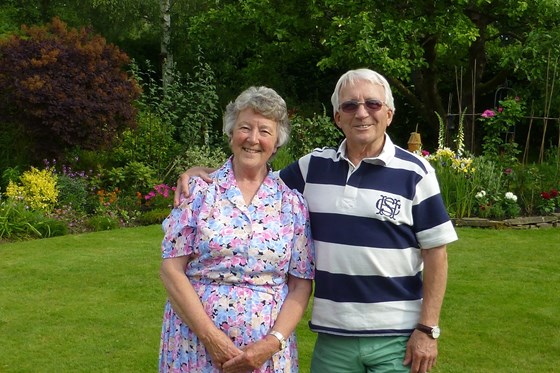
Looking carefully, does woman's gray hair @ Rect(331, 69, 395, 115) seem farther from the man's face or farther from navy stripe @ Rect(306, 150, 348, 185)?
navy stripe @ Rect(306, 150, 348, 185)

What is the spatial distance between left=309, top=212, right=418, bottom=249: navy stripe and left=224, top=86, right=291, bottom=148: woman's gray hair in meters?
0.36

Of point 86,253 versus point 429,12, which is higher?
point 429,12

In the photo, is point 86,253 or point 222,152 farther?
point 222,152

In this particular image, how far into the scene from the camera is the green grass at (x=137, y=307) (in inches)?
172

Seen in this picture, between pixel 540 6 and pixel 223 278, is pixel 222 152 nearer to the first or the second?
pixel 540 6

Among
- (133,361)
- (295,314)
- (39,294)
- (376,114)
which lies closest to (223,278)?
(295,314)

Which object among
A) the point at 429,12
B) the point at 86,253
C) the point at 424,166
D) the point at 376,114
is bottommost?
the point at 86,253

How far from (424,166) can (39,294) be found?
162 inches

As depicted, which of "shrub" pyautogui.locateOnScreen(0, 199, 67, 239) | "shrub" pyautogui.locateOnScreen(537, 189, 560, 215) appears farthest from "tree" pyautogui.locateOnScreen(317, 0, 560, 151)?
"shrub" pyautogui.locateOnScreen(0, 199, 67, 239)

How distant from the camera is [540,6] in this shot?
11492mm

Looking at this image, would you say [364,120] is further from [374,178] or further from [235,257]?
[235,257]

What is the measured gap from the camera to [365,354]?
2334 millimetres

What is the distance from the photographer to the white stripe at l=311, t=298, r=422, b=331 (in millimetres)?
2320

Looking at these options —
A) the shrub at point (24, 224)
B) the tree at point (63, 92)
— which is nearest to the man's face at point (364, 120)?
the shrub at point (24, 224)
